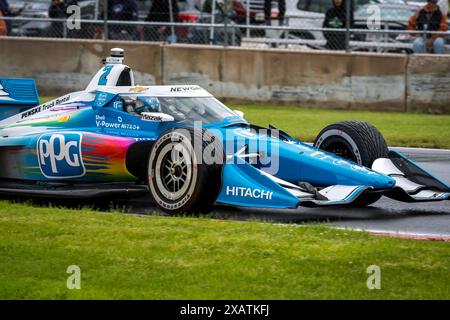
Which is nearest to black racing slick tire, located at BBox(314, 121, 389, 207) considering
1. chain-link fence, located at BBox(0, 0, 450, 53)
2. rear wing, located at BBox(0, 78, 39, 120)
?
rear wing, located at BBox(0, 78, 39, 120)

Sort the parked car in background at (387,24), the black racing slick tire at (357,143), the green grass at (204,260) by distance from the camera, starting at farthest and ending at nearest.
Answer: the parked car in background at (387,24)
the black racing slick tire at (357,143)
the green grass at (204,260)

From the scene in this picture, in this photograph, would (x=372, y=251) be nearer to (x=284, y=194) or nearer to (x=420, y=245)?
(x=420, y=245)

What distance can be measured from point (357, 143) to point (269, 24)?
10.2 metres

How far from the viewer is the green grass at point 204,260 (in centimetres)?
631

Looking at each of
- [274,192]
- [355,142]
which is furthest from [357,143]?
[274,192]

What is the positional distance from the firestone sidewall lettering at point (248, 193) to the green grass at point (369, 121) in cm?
580

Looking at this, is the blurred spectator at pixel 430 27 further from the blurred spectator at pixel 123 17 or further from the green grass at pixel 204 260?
the green grass at pixel 204 260

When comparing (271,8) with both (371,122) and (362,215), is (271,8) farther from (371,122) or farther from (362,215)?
(362,215)

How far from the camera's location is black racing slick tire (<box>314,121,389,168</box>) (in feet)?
32.9

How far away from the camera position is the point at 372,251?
734 centimetres

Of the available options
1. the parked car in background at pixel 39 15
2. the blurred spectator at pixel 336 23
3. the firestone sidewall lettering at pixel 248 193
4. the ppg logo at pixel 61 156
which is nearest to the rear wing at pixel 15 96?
the ppg logo at pixel 61 156

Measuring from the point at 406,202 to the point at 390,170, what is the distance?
1.11ft

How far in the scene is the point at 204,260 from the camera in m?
7.09

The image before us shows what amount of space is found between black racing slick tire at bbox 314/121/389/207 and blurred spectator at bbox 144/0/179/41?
951 cm
